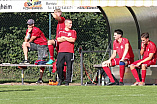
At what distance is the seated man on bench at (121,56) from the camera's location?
49.2 ft

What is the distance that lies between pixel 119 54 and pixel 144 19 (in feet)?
5.04

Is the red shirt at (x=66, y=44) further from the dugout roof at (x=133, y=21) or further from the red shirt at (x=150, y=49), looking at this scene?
the dugout roof at (x=133, y=21)

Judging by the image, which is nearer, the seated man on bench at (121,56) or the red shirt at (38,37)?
the seated man on bench at (121,56)

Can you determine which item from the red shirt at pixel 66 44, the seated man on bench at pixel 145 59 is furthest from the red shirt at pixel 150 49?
the red shirt at pixel 66 44

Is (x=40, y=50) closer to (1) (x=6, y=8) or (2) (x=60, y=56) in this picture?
(2) (x=60, y=56)

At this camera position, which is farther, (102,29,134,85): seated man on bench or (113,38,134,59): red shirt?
(113,38,134,59): red shirt

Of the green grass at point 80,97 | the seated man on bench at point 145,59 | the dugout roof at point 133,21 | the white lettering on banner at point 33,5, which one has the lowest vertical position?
the green grass at point 80,97

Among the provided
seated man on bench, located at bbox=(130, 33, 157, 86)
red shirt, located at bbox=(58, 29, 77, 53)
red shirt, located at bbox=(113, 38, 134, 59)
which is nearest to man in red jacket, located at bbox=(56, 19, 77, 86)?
red shirt, located at bbox=(58, 29, 77, 53)

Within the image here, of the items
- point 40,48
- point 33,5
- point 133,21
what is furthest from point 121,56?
point 33,5

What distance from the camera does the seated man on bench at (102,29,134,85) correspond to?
15008 millimetres

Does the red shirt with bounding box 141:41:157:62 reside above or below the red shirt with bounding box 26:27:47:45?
below

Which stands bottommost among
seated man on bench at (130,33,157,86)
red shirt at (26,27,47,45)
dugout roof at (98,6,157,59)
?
seated man on bench at (130,33,157,86)

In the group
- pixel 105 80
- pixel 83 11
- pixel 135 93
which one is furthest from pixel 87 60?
pixel 135 93

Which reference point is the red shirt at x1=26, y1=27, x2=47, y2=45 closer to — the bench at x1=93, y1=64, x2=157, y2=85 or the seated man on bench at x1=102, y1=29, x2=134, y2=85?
the bench at x1=93, y1=64, x2=157, y2=85
